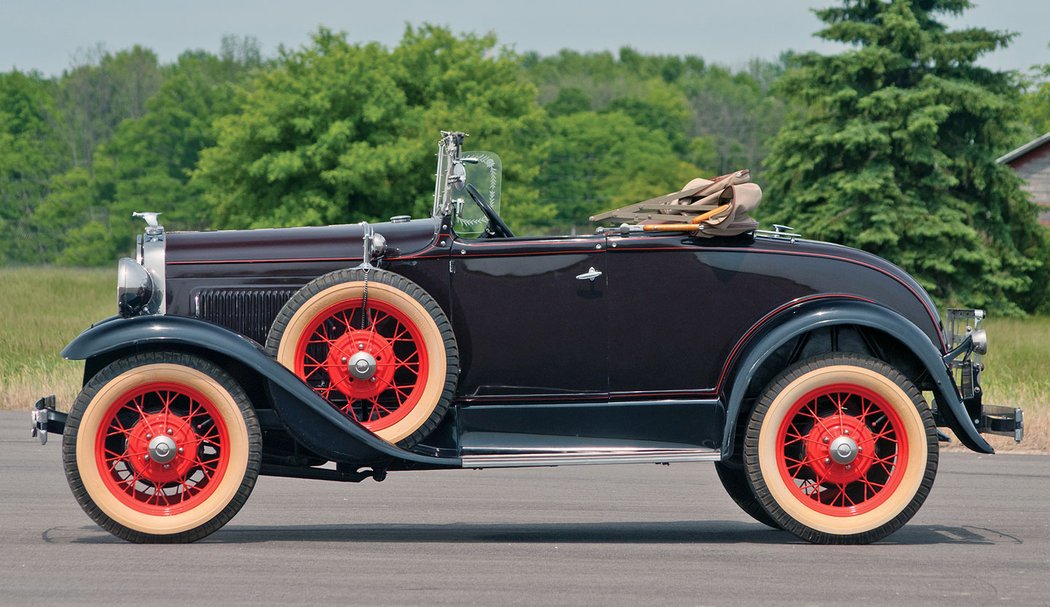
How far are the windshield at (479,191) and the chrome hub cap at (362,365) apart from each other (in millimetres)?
897

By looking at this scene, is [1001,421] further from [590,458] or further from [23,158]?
[23,158]

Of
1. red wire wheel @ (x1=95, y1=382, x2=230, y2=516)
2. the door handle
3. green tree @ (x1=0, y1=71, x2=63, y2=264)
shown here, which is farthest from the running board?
green tree @ (x1=0, y1=71, x2=63, y2=264)

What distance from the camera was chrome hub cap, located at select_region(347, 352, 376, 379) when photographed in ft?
20.8

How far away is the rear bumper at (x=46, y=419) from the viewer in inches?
242

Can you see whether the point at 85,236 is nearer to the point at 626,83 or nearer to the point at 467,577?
the point at 626,83

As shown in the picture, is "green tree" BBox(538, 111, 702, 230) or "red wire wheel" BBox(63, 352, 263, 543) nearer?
"red wire wheel" BBox(63, 352, 263, 543)

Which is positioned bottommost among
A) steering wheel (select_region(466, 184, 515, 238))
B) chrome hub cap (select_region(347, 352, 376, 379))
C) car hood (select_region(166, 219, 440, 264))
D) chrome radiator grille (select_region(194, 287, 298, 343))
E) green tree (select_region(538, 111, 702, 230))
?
chrome hub cap (select_region(347, 352, 376, 379))

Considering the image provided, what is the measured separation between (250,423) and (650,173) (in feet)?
266

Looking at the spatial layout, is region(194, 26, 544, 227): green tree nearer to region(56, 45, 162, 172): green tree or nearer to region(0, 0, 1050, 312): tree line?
region(0, 0, 1050, 312): tree line

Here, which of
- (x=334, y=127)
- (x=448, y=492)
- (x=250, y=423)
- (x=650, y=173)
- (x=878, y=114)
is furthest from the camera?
(x=650, y=173)

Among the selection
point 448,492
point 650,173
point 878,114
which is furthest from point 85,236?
point 448,492

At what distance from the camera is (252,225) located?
155ft

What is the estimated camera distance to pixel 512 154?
47406 mm

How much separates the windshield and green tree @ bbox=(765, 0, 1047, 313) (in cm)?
2667
